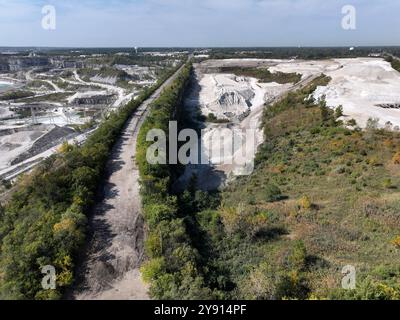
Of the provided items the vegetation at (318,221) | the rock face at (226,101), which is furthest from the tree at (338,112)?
the rock face at (226,101)

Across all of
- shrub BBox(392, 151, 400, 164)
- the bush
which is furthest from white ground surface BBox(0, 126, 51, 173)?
shrub BBox(392, 151, 400, 164)

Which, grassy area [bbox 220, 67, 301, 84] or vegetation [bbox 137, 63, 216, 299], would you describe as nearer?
vegetation [bbox 137, 63, 216, 299]

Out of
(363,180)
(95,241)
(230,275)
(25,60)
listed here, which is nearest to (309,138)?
(363,180)

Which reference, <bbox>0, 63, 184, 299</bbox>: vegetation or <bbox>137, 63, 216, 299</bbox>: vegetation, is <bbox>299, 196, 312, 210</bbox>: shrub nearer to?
<bbox>137, 63, 216, 299</bbox>: vegetation

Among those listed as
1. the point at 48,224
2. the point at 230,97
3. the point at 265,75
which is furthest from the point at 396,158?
the point at 265,75
